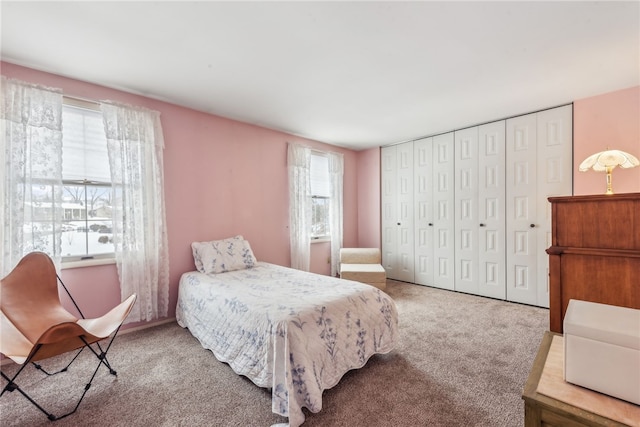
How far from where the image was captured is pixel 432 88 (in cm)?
275

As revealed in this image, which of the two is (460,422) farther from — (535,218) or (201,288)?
(535,218)

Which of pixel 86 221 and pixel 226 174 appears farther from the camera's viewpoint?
pixel 226 174

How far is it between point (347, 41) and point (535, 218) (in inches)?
123

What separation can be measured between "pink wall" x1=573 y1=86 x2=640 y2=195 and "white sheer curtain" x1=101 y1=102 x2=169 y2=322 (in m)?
4.58

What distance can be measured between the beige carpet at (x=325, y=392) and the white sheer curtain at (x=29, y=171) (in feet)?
3.22

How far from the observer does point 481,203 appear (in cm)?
382

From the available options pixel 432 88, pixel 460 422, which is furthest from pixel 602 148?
pixel 460 422

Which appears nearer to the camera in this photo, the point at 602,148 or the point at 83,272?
the point at 83,272

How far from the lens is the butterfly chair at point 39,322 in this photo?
5.27 ft

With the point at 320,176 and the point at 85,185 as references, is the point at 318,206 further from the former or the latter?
the point at 85,185

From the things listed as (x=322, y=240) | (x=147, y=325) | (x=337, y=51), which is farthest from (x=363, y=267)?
(x=337, y=51)

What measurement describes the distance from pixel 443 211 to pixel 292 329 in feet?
10.9

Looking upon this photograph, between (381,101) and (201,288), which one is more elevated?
(381,101)

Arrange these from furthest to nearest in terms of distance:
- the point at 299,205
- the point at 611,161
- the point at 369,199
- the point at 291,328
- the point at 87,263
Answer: the point at 369,199 → the point at 299,205 → the point at 87,263 → the point at 611,161 → the point at 291,328
